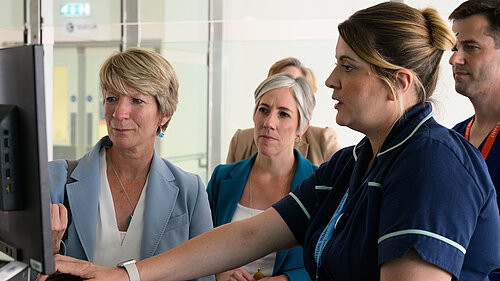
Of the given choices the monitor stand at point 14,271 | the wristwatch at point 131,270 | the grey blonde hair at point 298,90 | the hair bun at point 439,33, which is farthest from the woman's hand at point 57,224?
the grey blonde hair at point 298,90

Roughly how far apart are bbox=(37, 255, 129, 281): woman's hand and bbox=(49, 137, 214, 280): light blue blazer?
382 millimetres

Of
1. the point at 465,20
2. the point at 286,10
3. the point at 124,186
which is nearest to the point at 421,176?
the point at 124,186

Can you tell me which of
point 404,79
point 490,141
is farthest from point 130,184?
point 490,141

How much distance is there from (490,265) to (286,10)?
13.3 ft

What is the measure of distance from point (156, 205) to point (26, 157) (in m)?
0.97

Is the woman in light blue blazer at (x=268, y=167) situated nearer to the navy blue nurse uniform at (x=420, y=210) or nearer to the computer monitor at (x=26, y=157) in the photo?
the navy blue nurse uniform at (x=420, y=210)

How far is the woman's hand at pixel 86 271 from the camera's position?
150 centimetres

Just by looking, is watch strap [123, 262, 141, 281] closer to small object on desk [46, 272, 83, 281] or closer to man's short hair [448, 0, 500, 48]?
small object on desk [46, 272, 83, 281]

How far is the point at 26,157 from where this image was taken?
3.64 feet

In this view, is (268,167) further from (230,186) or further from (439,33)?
(439,33)

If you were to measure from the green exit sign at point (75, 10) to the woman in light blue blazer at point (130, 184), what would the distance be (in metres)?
4.01

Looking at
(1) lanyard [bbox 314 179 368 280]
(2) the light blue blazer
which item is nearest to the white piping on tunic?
(1) lanyard [bbox 314 179 368 280]

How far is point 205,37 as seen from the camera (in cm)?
552

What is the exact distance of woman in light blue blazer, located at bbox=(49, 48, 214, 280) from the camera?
198 cm
